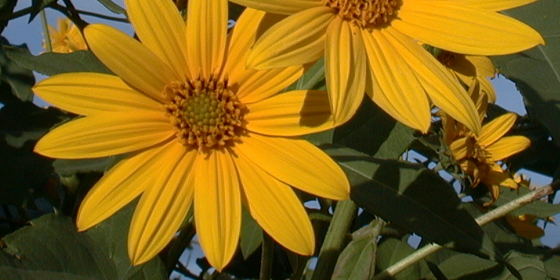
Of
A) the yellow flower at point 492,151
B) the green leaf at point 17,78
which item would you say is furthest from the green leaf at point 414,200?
the green leaf at point 17,78

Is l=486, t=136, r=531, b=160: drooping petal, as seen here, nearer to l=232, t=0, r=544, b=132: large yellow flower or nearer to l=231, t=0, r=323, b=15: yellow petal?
l=232, t=0, r=544, b=132: large yellow flower

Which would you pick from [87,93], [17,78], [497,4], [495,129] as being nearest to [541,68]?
[497,4]

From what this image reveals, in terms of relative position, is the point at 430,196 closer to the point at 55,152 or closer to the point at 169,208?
the point at 169,208

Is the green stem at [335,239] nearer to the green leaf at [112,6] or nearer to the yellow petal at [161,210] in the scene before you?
A: the yellow petal at [161,210]

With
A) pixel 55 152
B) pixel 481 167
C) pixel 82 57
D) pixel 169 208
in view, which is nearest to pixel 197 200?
pixel 169 208

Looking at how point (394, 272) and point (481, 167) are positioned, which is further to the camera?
point (481, 167)

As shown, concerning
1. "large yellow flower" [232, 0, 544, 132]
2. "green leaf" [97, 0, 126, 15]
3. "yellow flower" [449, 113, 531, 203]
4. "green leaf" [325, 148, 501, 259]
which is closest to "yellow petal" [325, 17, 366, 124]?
"large yellow flower" [232, 0, 544, 132]

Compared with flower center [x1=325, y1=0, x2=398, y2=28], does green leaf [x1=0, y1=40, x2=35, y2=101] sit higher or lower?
lower
